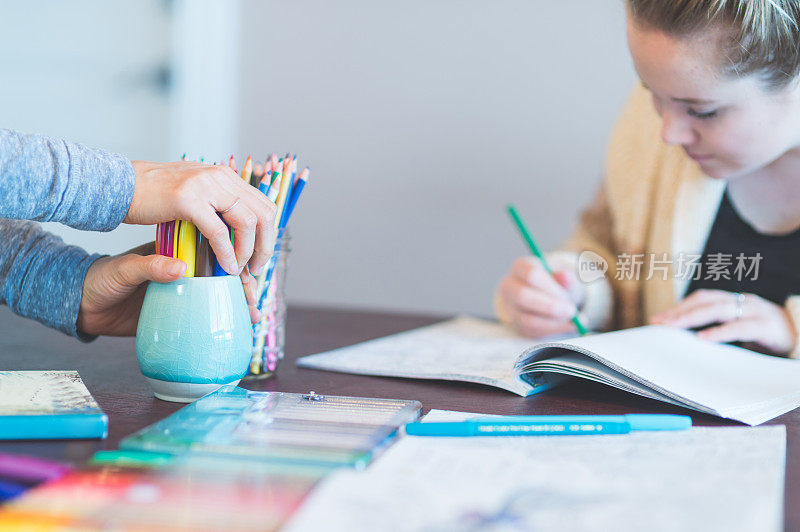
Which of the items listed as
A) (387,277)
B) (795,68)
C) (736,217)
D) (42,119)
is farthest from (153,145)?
(795,68)

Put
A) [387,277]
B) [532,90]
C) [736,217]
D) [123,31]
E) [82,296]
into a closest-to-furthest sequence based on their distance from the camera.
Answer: [82,296], [736,217], [532,90], [387,277], [123,31]

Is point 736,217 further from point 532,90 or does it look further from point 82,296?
point 82,296

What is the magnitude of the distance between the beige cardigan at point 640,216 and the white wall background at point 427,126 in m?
0.26

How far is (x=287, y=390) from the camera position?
671 mm

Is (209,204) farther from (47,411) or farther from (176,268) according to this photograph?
(47,411)

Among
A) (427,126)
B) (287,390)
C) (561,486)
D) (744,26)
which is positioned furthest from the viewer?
(427,126)

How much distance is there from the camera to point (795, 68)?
0.86 meters

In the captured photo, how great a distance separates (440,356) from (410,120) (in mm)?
907

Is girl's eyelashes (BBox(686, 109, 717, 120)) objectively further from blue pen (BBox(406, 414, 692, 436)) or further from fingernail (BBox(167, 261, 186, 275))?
fingernail (BBox(167, 261, 186, 275))

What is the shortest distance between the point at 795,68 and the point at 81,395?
79 centimetres

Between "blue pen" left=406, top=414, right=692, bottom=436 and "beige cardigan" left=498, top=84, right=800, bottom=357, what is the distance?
0.53 m

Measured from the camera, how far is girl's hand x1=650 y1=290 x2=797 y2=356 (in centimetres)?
87

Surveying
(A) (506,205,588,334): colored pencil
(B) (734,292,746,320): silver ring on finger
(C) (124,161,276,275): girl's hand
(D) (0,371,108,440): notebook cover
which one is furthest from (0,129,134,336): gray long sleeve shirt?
(B) (734,292,746,320): silver ring on finger

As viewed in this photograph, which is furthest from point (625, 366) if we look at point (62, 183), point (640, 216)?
point (640, 216)
